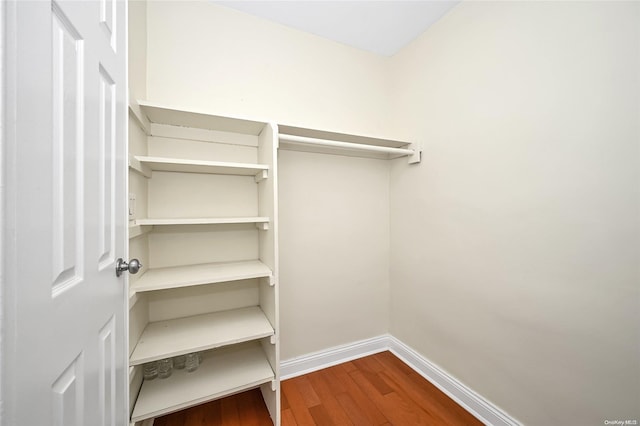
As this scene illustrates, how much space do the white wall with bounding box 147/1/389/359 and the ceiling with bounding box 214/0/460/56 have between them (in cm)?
7

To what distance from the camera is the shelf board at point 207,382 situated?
47.1 inches

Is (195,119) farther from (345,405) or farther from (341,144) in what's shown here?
(345,405)

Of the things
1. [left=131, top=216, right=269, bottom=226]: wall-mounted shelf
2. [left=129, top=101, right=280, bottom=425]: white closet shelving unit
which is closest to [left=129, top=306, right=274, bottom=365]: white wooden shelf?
[left=129, top=101, right=280, bottom=425]: white closet shelving unit

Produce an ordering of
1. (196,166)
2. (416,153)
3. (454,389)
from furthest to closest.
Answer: (416,153), (454,389), (196,166)

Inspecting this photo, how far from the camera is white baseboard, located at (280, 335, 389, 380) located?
1783 mm

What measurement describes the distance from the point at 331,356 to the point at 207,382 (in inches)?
36.9

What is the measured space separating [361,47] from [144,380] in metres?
2.77

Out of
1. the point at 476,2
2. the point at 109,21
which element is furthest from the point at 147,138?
the point at 476,2

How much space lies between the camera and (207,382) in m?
1.35

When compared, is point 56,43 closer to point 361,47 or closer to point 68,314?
point 68,314

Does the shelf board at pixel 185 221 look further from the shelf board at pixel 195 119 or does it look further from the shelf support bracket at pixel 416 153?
the shelf support bracket at pixel 416 153

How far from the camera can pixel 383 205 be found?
212 cm

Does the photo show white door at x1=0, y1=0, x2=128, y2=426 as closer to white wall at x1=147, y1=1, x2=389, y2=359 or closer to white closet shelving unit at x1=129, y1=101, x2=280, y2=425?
white closet shelving unit at x1=129, y1=101, x2=280, y2=425

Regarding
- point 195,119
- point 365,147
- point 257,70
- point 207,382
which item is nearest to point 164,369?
point 207,382
